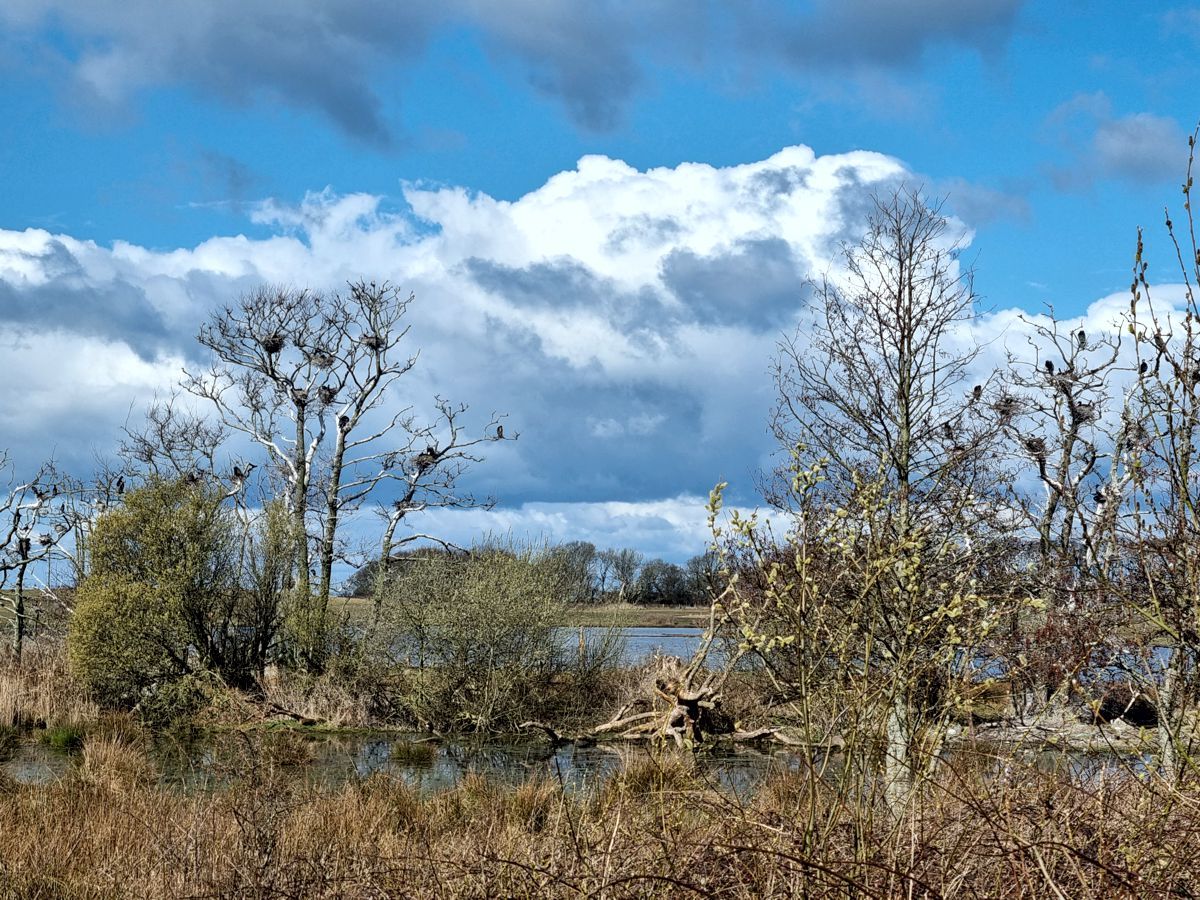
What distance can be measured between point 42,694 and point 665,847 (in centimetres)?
1898

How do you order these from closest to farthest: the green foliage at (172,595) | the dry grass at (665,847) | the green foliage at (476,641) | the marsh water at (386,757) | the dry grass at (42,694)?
the dry grass at (665,847) → the marsh water at (386,757) → the dry grass at (42,694) → the green foliage at (476,641) → the green foliage at (172,595)

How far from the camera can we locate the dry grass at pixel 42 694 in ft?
61.7

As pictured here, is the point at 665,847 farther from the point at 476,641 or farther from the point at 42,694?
the point at 42,694

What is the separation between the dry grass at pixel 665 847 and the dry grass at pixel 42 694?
10545 millimetres

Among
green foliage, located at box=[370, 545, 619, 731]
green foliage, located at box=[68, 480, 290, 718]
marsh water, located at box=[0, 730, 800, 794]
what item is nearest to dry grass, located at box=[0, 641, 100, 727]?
green foliage, located at box=[68, 480, 290, 718]

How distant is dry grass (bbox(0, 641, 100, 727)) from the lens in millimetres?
18797

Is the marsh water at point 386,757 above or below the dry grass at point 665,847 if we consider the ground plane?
below

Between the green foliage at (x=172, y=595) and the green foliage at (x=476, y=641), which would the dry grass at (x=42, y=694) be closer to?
the green foliage at (x=172, y=595)

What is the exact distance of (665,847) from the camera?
3.85 meters

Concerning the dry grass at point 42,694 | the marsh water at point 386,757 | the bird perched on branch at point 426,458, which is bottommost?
the marsh water at point 386,757

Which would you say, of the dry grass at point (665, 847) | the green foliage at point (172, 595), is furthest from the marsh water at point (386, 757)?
the dry grass at point (665, 847)

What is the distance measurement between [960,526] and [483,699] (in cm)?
962

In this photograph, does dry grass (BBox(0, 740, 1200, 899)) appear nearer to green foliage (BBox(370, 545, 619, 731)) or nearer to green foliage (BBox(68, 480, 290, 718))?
green foliage (BBox(370, 545, 619, 731))

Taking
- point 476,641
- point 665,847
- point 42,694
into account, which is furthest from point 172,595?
point 665,847
